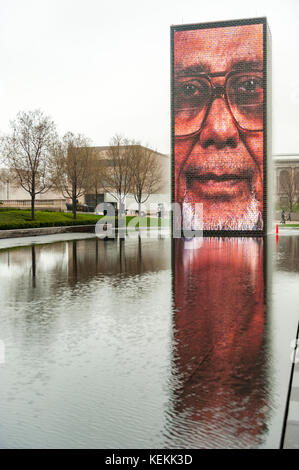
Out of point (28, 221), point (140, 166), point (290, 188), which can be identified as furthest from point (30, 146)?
point (290, 188)

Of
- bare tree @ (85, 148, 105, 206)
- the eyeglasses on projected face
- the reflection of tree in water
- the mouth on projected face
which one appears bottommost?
the reflection of tree in water

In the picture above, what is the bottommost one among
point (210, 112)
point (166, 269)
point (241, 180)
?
point (166, 269)

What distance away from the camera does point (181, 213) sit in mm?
40250

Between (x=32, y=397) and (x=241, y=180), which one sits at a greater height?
(x=241, y=180)

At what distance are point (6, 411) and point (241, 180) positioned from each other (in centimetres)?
3522

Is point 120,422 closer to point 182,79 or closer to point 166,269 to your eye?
point 166,269

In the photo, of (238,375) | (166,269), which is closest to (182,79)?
(166,269)

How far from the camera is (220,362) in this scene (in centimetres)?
640

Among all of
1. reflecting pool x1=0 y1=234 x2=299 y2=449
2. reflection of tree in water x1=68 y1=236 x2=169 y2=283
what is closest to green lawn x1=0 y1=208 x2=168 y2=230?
reflection of tree in water x1=68 y1=236 x2=169 y2=283

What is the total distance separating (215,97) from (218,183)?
18.5ft

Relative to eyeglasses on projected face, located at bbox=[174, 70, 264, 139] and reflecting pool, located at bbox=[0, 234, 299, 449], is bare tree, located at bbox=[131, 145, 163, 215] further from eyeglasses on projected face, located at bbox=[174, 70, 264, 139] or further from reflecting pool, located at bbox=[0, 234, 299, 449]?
reflecting pool, located at bbox=[0, 234, 299, 449]

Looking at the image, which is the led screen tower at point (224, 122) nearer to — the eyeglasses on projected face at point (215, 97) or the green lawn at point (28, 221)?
the eyeglasses on projected face at point (215, 97)

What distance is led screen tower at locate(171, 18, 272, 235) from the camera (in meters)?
38.7

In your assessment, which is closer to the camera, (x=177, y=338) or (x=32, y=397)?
(x=32, y=397)
